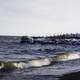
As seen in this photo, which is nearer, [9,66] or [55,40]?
[9,66]

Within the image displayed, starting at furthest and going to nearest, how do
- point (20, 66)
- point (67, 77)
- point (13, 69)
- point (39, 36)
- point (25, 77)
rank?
point (39, 36) → point (20, 66) → point (13, 69) → point (25, 77) → point (67, 77)

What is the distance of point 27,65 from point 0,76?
7608 mm

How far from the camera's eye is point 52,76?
2564 cm

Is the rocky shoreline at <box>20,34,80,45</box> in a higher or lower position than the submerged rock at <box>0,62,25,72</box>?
lower

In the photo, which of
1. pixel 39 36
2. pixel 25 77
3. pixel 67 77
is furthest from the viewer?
pixel 39 36

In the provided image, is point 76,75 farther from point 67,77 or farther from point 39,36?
point 39,36

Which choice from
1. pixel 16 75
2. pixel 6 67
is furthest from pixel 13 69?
pixel 16 75

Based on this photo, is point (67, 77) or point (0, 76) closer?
point (67, 77)

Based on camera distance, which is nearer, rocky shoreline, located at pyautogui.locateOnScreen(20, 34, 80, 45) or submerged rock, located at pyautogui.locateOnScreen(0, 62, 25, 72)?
submerged rock, located at pyautogui.locateOnScreen(0, 62, 25, 72)

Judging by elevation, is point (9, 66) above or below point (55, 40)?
above

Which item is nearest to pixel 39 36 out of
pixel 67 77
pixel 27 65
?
pixel 27 65

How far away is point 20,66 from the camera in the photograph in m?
32.7

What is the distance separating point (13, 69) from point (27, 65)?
10.4ft

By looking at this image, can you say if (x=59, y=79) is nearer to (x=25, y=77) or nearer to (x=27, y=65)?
(x=25, y=77)
